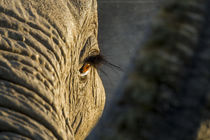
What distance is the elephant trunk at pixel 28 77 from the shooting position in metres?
0.83

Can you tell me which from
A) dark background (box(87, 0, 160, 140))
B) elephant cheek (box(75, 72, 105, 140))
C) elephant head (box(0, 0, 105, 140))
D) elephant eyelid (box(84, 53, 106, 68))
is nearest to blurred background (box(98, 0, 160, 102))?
dark background (box(87, 0, 160, 140))

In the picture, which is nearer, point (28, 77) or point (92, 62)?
point (28, 77)

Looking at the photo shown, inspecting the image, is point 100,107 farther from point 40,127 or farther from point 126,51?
point 40,127

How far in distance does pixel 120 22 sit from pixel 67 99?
1251 millimetres

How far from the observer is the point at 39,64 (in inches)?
37.5

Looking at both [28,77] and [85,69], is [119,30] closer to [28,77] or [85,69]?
[85,69]

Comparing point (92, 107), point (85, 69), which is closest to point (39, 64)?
point (85, 69)

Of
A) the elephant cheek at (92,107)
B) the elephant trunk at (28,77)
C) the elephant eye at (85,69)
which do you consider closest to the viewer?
the elephant trunk at (28,77)

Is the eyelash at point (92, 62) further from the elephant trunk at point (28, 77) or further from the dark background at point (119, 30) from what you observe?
the dark background at point (119, 30)

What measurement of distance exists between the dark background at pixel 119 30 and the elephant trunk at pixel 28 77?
1.00 m

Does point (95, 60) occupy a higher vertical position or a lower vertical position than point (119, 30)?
lower

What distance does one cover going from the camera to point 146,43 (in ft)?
0.59

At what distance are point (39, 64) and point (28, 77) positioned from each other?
75mm

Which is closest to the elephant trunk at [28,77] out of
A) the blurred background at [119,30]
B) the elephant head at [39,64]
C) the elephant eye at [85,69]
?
the elephant head at [39,64]
